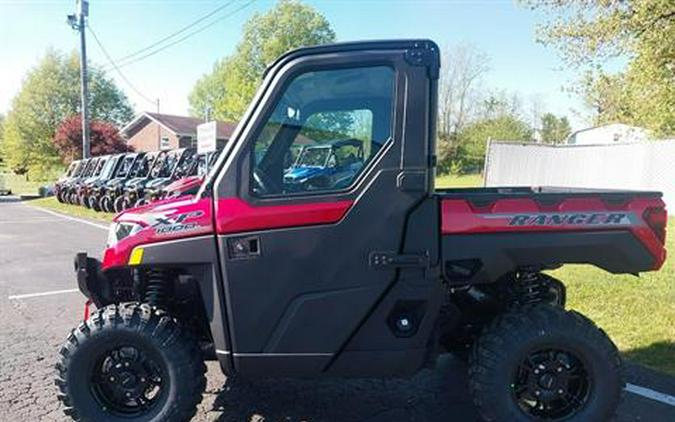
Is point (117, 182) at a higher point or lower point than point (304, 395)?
higher

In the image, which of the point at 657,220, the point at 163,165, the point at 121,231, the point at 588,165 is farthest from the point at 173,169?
the point at 657,220

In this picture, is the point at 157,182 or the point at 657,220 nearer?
the point at 657,220

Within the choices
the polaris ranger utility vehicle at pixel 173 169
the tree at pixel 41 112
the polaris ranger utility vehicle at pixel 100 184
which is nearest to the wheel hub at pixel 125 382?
the polaris ranger utility vehicle at pixel 173 169

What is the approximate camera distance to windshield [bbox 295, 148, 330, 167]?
308 centimetres

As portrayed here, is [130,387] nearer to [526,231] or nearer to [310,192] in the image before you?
[310,192]

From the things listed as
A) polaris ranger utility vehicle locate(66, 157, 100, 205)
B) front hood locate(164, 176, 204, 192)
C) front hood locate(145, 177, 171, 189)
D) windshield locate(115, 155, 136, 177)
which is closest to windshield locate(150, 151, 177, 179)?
front hood locate(145, 177, 171, 189)

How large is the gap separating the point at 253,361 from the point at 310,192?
1.04 meters

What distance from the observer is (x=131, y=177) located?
18.8m

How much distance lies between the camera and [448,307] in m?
3.34

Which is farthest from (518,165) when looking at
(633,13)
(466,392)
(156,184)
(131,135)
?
(131,135)

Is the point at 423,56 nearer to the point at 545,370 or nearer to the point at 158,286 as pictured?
the point at 545,370

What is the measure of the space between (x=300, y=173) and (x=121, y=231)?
1.25 metres

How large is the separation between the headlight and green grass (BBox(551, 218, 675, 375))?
13.6 ft

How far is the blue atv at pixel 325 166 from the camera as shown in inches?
118
